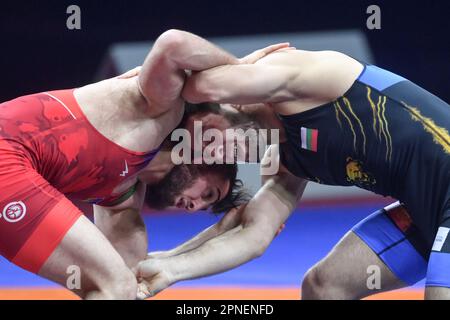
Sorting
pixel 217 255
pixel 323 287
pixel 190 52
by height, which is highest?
pixel 190 52

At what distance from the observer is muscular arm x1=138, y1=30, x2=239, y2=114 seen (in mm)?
2207

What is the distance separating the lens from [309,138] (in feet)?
7.59

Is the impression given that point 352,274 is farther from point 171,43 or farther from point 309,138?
point 171,43

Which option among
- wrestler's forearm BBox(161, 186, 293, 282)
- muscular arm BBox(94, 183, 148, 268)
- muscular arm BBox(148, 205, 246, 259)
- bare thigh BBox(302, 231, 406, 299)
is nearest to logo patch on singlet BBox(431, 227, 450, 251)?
bare thigh BBox(302, 231, 406, 299)

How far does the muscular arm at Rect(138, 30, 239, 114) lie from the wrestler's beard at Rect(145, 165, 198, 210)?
372 millimetres

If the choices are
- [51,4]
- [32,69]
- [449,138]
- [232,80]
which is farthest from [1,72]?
[449,138]

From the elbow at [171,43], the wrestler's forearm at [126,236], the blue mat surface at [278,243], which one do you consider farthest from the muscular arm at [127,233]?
the blue mat surface at [278,243]

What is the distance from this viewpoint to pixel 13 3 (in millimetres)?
4816

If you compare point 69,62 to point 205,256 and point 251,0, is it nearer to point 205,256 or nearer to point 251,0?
point 251,0

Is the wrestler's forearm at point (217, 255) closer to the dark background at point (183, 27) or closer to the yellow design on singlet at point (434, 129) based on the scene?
the yellow design on singlet at point (434, 129)

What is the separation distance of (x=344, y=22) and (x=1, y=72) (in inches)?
88.2

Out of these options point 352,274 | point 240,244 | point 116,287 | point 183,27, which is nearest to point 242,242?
point 240,244

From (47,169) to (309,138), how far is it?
807mm

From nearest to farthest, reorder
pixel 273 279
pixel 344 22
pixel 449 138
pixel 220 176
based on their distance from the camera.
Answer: pixel 449 138 → pixel 220 176 → pixel 273 279 → pixel 344 22
